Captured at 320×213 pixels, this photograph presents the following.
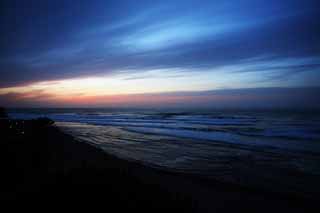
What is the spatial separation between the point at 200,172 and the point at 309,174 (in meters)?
4.16

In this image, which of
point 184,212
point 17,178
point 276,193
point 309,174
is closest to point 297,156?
point 309,174

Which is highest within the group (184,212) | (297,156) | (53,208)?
(53,208)

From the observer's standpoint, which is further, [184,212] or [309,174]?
[309,174]

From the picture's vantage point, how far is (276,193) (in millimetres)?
5836

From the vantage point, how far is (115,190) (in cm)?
355

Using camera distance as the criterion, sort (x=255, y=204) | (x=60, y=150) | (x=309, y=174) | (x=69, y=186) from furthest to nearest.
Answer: (x=60, y=150) < (x=309, y=174) < (x=255, y=204) < (x=69, y=186)

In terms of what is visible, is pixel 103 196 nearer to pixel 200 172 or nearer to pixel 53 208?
pixel 53 208

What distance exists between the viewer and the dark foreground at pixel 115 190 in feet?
10.8

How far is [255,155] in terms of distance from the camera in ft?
35.3

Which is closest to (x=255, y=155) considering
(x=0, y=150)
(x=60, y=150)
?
(x=60, y=150)

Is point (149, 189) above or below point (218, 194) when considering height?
above

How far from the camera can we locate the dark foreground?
10.8 feet

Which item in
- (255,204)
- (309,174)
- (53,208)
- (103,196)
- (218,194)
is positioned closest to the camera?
(53,208)

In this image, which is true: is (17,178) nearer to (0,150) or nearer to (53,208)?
(0,150)
